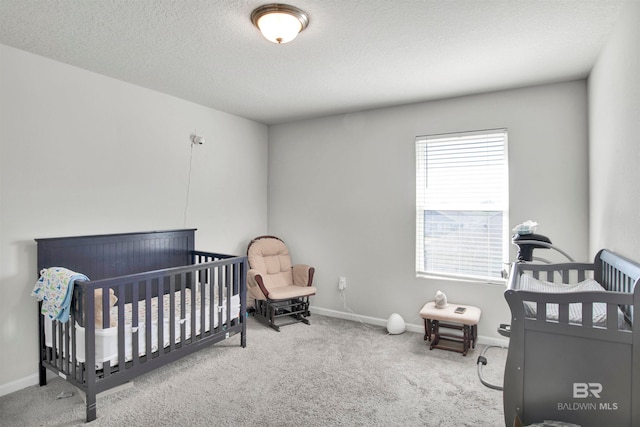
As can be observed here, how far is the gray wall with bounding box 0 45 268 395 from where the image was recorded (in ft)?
8.00

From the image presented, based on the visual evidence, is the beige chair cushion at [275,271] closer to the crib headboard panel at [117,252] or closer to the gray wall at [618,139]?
the crib headboard panel at [117,252]

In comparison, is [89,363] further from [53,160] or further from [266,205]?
[266,205]

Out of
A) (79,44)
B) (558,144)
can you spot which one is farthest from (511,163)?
(79,44)

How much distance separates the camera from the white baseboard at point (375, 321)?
129 inches

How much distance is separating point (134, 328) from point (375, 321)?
2466 mm

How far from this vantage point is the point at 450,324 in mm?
3359

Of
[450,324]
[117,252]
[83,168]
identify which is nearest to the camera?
[83,168]

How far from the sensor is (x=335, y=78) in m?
2.96

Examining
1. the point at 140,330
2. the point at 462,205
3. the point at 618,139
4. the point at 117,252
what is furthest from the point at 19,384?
the point at 618,139

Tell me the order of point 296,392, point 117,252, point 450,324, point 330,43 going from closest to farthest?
point 330,43
point 296,392
point 117,252
point 450,324

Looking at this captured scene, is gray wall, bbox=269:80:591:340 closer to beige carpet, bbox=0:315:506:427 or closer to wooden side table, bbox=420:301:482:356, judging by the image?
wooden side table, bbox=420:301:482:356

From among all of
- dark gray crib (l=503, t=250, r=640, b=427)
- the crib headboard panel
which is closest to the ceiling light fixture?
dark gray crib (l=503, t=250, r=640, b=427)

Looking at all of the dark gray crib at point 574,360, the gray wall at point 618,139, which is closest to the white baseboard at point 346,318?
the gray wall at point 618,139

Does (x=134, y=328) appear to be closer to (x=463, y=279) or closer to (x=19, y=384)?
(x=19, y=384)
